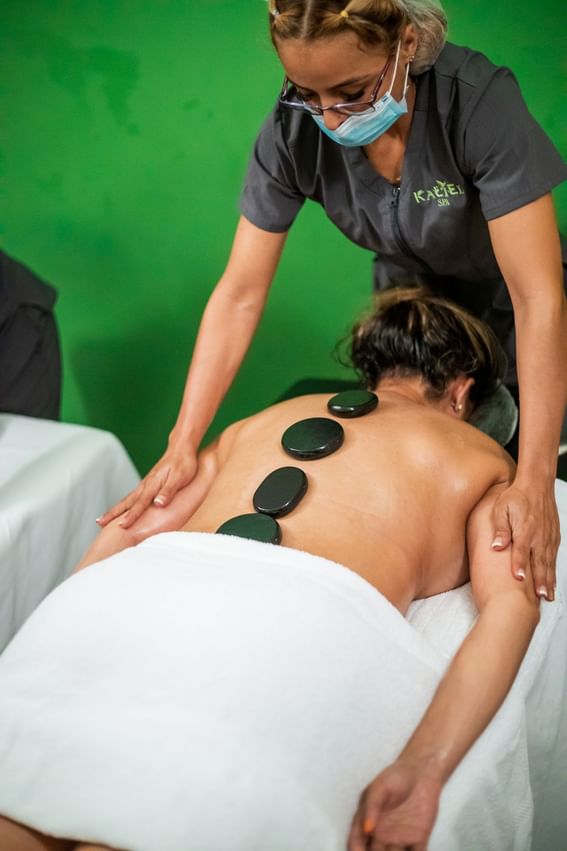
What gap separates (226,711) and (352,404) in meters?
0.62

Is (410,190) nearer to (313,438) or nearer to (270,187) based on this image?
(270,187)

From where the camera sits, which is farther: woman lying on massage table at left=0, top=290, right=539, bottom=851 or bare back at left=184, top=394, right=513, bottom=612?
bare back at left=184, top=394, right=513, bottom=612

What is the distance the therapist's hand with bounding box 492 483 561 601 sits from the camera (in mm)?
1205

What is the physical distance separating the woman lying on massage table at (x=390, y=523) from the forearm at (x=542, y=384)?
0.07 m

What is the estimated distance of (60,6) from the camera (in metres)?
2.34

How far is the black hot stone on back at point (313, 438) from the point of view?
129cm

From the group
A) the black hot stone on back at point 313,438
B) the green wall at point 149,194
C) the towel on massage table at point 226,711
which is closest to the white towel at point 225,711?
the towel on massage table at point 226,711

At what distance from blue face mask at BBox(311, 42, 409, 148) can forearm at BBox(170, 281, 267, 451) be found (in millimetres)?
414

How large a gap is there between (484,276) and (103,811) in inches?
47.2

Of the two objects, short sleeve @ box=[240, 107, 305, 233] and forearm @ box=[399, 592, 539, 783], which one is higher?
short sleeve @ box=[240, 107, 305, 233]

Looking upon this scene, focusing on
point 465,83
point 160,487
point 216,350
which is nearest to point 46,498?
point 160,487

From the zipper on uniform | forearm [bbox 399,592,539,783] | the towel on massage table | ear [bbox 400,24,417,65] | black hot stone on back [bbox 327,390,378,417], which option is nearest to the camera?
the towel on massage table

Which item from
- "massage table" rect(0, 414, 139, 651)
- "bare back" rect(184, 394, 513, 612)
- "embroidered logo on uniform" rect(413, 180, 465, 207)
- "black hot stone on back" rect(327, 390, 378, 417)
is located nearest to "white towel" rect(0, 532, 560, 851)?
"bare back" rect(184, 394, 513, 612)

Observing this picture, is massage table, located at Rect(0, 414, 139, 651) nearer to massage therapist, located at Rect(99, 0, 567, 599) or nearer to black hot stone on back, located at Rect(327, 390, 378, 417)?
massage therapist, located at Rect(99, 0, 567, 599)
